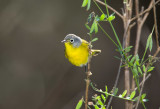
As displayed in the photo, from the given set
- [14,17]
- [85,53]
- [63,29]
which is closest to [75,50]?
Result: [85,53]

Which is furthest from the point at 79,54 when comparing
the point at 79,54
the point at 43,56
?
the point at 43,56

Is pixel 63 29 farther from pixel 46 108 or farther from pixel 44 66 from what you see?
pixel 46 108

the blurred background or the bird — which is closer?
the bird

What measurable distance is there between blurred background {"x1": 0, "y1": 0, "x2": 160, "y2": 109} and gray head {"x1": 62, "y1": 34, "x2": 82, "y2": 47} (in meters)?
1.14

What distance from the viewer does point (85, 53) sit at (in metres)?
1.69

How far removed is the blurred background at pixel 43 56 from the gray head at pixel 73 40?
114 centimetres

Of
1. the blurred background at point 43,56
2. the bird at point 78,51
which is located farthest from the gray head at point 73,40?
the blurred background at point 43,56

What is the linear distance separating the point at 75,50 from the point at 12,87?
1.66m

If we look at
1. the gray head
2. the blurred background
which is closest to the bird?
the gray head

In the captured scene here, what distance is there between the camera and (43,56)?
3.06 meters

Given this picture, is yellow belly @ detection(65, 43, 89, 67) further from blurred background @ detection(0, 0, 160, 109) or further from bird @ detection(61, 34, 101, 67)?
blurred background @ detection(0, 0, 160, 109)

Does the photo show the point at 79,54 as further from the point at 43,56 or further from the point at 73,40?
the point at 43,56

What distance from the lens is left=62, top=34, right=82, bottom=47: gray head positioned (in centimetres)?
163

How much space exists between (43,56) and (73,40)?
149 centimetres
